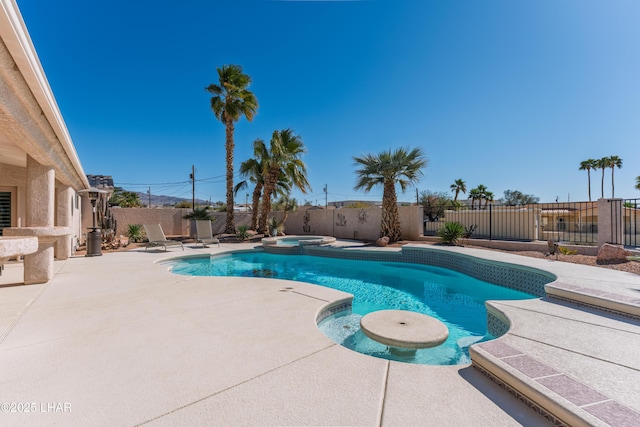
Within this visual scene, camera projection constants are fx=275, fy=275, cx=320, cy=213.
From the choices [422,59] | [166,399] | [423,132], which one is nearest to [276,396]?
[166,399]

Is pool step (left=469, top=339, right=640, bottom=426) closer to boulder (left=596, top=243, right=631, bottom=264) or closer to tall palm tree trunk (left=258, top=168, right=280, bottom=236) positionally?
boulder (left=596, top=243, right=631, bottom=264)

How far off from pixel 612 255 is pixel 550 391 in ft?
25.7

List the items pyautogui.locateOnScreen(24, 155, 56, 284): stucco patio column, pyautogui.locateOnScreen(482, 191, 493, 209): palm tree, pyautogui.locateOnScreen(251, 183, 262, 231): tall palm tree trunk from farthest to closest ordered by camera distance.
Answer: pyautogui.locateOnScreen(482, 191, 493, 209): palm tree < pyautogui.locateOnScreen(251, 183, 262, 231): tall palm tree trunk < pyautogui.locateOnScreen(24, 155, 56, 284): stucco patio column

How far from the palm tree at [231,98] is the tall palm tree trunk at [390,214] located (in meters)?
8.70

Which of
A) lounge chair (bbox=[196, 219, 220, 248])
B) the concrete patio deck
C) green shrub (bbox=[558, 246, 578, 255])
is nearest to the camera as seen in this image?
the concrete patio deck

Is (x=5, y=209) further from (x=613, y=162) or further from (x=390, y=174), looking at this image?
(x=613, y=162)

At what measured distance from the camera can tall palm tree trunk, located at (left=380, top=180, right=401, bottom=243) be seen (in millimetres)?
12516

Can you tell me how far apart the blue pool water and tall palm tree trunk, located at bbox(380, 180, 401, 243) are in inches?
116

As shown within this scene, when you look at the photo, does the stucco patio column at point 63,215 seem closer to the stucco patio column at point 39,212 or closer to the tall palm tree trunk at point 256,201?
the stucco patio column at point 39,212

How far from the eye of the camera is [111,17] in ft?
31.6

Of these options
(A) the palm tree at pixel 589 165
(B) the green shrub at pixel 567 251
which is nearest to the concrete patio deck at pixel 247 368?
(B) the green shrub at pixel 567 251

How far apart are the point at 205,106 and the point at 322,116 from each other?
7047 millimetres

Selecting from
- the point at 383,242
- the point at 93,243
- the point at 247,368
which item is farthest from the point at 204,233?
the point at 247,368

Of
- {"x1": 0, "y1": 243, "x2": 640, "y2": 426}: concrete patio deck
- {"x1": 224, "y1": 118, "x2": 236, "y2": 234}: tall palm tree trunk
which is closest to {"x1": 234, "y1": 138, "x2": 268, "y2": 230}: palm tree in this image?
{"x1": 224, "y1": 118, "x2": 236, "y2": 234}: tall palm tree trunk
